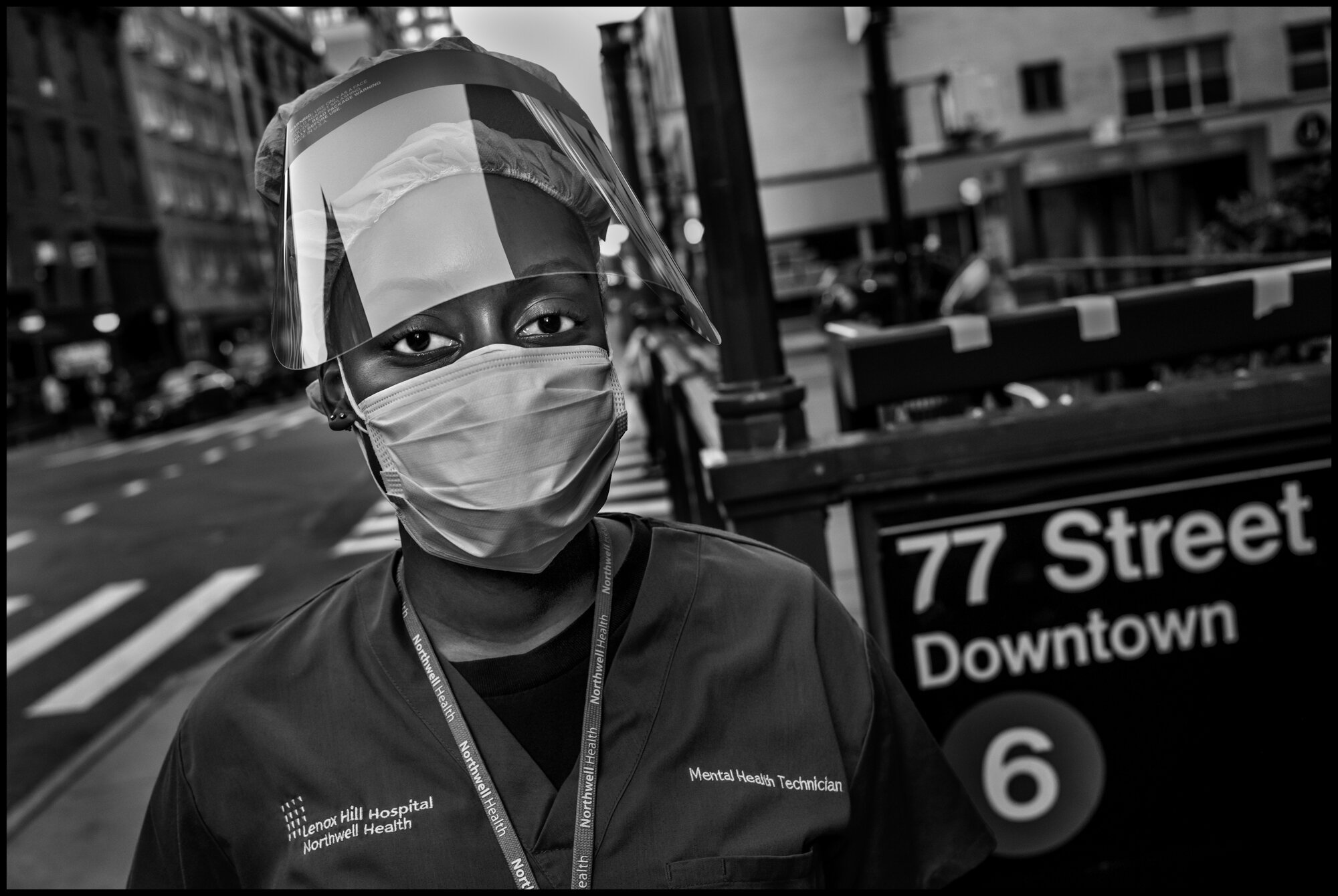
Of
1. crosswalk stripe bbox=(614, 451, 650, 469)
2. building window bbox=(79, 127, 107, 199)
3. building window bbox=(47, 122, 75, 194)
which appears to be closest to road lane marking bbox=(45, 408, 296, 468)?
building window bbox=(47, 122, 75, 194)

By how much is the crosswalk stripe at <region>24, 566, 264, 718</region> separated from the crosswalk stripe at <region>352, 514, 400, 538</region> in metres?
1.36

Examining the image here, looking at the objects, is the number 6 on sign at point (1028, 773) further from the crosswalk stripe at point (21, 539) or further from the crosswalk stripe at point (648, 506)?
the crosswalk stripe at point (21, 539)

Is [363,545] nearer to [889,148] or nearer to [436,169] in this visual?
[889,148]

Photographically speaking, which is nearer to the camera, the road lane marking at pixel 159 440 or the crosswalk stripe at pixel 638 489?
the crosswalk stripe at pixel 638 489

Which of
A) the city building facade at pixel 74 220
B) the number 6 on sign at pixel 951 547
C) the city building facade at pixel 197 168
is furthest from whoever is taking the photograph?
the city building facade at pixel 197 168

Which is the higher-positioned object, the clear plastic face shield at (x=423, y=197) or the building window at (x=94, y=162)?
the building window at (x=94, y=162)

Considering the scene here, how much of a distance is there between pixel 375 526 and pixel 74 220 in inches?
1392

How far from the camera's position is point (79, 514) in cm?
1712

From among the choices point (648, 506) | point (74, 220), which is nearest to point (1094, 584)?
point (648, 506)

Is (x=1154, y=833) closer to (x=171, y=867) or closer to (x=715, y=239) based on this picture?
(x=715, y=239)

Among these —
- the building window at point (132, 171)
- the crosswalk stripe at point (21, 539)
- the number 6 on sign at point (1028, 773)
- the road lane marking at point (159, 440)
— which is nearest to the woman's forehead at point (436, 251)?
the number 6 on sign at point (1028, 773)

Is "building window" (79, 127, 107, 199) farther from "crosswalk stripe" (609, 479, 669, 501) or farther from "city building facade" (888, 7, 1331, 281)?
"crosswalk stripe" (609, 479, 669, 501)

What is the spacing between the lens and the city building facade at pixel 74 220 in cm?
3844

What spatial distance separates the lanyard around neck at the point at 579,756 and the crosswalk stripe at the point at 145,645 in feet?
23.2
